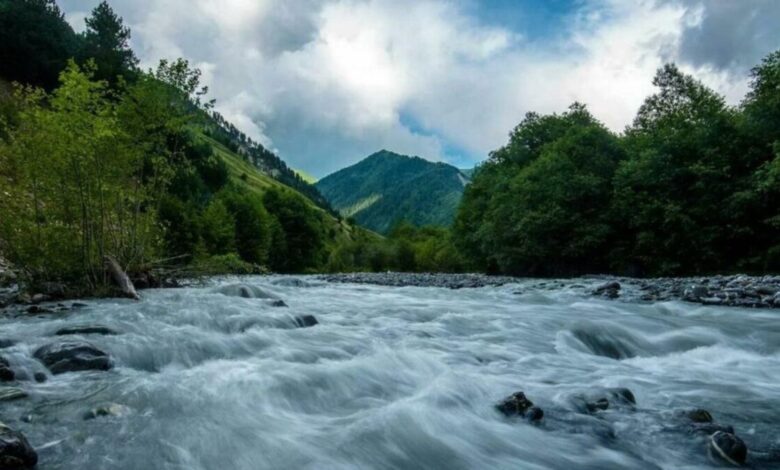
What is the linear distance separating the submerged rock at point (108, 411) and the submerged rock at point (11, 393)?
109cm

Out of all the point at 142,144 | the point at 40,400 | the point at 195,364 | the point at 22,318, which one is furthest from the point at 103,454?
the point at 142,144

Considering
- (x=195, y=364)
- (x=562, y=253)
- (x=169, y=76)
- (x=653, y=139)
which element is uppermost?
(x=653, y=139)

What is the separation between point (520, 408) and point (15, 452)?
186 inches

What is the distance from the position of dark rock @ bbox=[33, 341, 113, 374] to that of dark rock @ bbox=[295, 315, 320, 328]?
467 cm

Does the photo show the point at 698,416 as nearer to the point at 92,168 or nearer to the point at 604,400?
the point at 604,400

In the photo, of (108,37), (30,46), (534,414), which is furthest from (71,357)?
(108,37)

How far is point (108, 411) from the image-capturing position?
16.2 ft

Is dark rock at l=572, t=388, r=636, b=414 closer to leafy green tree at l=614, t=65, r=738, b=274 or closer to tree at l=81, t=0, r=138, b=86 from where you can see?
leafy green tree at l=614, t=65, r=738, b=274

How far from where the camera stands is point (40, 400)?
5.23 metres

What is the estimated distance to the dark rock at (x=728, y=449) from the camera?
13.6ft

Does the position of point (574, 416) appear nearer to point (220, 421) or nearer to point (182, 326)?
point (220, 421)

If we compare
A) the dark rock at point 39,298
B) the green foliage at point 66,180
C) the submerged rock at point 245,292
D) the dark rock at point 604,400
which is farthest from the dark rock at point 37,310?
the dark rock at point 604,400

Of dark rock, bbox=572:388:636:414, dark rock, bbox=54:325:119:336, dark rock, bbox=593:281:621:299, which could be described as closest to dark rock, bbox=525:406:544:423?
dark rock, bbox=572:388:636:414

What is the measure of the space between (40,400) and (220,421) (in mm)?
2035
